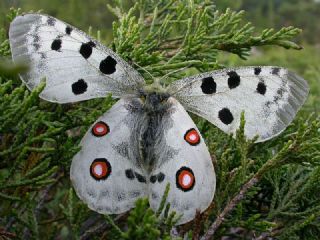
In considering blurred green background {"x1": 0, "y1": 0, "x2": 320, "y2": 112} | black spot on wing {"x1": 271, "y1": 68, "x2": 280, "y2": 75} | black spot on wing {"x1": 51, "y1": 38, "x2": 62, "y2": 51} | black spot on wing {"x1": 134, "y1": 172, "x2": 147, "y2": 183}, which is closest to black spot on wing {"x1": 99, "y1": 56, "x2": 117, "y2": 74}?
black spot on wing {"x1": 51, "y1": 38, "x2": 62, "y2": 51}

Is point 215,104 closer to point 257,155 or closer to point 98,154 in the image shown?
point 257,155

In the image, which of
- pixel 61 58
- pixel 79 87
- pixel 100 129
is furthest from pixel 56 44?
pixel 100 129

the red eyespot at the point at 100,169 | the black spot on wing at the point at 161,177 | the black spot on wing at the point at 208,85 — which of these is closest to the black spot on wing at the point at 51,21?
A: the red eyespot at the point at 100,169

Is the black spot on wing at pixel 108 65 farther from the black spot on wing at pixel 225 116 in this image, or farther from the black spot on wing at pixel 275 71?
the black spot on wing at pixel 275 71

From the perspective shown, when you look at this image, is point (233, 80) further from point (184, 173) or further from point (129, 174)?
point (129, 174)

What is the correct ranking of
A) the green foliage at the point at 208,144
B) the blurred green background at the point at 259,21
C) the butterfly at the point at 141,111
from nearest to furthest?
the green foliage at the point at 208,144
the butterfly at the point at 141,111
the blurred green background at the point at 259,21

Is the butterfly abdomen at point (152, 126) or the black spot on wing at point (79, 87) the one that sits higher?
the black spot on wing at point (79, 87)

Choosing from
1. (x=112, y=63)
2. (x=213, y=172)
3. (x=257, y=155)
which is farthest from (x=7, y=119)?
(x=257, y=155)

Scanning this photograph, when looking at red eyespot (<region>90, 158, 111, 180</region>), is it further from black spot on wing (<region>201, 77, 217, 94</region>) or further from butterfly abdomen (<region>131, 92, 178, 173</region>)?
black spot on wing (<region>201, 77, 217, 94</region>)
